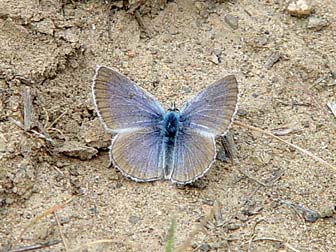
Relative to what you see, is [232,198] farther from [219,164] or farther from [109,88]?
[109,88]

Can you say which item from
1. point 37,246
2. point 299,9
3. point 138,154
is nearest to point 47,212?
point 37,246

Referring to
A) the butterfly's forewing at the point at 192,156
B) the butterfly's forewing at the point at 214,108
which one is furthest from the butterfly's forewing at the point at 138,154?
the butterfly's forewing at the point at 214,108

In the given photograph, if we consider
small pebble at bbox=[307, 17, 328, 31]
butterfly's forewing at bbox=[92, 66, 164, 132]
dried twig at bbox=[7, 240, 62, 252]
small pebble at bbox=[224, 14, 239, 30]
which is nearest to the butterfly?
butterfly's forewing at bbox=[92, 66, 164, 132]

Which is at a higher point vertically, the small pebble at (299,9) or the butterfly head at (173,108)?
the small pebble at (299,9)

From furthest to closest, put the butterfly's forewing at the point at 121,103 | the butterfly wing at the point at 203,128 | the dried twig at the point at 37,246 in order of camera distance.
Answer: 1. the butterfly's forewing at the point at 121,103
2. the butterfly wing at the point at 203,128
3. the dried twig at the point at 37,246

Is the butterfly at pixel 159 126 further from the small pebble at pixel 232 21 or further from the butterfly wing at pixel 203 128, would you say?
the small pebble at pixel 232 21

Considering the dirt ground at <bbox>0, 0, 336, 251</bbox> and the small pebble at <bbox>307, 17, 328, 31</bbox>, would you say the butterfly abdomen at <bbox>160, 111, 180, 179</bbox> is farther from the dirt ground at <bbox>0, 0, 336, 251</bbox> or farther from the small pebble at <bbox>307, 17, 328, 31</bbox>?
the small pebble at <bbox>307, 17, 328, 31</bbox>
